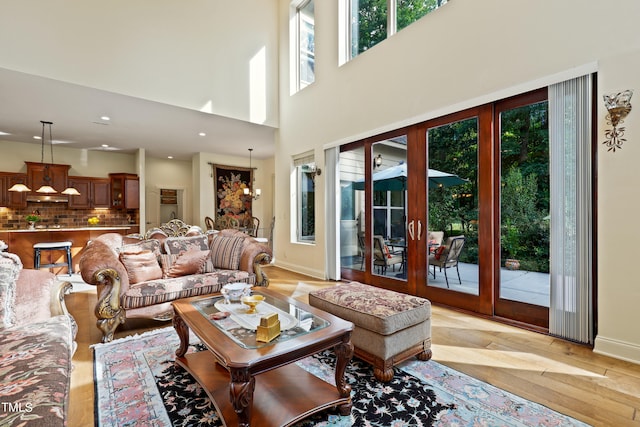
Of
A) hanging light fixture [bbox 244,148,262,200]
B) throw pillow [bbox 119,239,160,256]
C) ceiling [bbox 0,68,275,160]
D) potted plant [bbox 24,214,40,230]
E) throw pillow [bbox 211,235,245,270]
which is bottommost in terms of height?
throw pillow [bbox 211,235,245,270]

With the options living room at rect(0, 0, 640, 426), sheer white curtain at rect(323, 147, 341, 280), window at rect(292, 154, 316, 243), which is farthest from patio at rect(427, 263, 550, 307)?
window at rect(292, 154, 316, 243)

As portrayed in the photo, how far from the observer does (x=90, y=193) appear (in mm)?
7852

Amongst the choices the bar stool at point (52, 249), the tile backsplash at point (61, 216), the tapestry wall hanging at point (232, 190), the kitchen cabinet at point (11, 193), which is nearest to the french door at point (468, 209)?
the tapestry wall hanging at point (232, 190)

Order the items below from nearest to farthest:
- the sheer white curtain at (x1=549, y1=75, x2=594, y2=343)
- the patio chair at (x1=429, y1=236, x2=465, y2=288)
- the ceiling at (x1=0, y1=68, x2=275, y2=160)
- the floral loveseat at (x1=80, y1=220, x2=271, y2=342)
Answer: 1. the sheer white curtain at (x1=549, y1=75, x2=594, y2=343)
2. the floral loveseat at (x1=80, y1=220, x2=271, y2=342)
3. the patio chair at (x1=429, y1=236, x2=465, y2=288)
4. the ceiling at (x1=0, y1=68, x2=275, y2=160)

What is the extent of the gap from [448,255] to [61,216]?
932 centimetres

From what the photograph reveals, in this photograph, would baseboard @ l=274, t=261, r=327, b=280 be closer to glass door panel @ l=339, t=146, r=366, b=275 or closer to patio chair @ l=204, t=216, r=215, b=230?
glass door panel @ l=339, t=146, r=366, b=275

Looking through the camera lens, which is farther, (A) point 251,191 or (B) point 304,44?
(A) point 251,191

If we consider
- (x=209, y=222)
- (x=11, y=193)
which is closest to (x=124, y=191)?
(x=11, y=193)

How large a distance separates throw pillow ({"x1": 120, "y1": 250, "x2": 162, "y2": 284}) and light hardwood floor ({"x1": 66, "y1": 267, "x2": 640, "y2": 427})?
20.5 inches

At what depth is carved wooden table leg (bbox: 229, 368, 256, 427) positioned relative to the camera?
1378 millimetres

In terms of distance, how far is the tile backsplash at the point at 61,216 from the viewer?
7.13 meters

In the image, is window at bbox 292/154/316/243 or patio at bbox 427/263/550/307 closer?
patio at bbox 427/263/550/307

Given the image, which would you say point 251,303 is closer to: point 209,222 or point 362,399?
point 362,399

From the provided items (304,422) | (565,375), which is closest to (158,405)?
(304,422)
